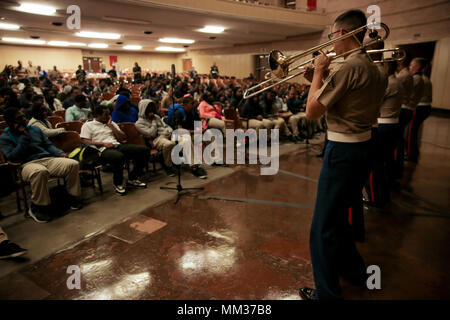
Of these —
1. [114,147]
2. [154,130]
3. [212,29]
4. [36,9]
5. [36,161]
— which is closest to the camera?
[36,161]

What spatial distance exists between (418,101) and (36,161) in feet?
16.8

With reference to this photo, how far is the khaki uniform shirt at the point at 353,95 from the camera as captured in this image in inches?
57.5

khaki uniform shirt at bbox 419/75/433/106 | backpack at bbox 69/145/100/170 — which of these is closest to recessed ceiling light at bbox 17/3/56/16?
backpack at bbox 69/145/100/170

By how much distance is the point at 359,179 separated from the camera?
1.64 meters

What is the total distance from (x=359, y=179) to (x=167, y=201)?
92.9 inches

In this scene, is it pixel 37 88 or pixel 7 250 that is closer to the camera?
pixel 7 250

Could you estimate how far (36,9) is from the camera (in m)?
8.35

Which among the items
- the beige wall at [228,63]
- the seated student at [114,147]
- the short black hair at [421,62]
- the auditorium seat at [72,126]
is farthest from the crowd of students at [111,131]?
the beige wall at [228,63]

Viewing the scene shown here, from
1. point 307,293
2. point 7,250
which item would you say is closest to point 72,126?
point 7,250

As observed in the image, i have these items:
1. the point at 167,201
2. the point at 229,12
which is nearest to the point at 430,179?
the point at 167,201

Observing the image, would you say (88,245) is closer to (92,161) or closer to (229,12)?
(92,161)

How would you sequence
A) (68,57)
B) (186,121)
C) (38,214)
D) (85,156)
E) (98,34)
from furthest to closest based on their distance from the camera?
(68,57) → (98,34) → (186,121) → (85,156) → (38,214)

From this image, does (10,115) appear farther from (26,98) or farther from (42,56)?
(42,56)

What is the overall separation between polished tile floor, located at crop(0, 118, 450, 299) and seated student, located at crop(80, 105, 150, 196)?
0.78 meters
